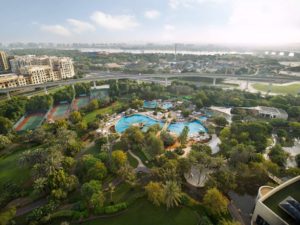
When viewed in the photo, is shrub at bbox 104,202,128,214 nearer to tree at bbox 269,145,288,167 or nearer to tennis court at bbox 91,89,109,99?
tree at bbox 269,145,288,167

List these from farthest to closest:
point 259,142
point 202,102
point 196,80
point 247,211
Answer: point 196,80
point 202,102
point 259,142
point 247,211

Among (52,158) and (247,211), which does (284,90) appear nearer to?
(247,211)

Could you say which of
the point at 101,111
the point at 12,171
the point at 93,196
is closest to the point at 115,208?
the point at 93,196

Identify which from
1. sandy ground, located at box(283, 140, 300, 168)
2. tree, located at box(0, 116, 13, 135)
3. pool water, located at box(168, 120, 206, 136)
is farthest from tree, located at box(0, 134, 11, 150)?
sandy ground, located at box(283, 140, 300, 168)

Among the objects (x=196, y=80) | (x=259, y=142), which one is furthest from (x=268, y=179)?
(x=196, y=80)

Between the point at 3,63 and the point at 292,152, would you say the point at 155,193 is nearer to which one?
the point at 292,152

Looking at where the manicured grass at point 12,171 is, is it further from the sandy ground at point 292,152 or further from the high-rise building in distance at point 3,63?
the high-rise building in distance at point 3,63

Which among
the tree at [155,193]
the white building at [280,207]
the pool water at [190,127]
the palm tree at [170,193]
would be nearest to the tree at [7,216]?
the tree at [155,193]
